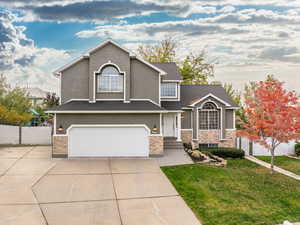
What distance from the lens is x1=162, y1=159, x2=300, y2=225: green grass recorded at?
705 cm

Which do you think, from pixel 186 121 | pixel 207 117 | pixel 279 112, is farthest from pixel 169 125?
pixel 279 112

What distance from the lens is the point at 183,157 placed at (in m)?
14.7

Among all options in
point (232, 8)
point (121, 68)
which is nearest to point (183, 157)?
point (121, 68)

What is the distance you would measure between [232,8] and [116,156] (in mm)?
16944

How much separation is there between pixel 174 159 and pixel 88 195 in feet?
22.4

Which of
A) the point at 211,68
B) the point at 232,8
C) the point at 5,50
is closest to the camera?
the point at 232,8

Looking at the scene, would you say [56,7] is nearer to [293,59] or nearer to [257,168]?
[257,168]

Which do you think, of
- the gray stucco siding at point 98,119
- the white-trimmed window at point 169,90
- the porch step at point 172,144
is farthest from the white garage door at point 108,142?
the white-trimmed window at point 169,90

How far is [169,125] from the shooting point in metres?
19.0

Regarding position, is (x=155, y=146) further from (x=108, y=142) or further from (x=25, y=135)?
(x=25, y=135)

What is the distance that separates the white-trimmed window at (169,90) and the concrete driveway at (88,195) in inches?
327

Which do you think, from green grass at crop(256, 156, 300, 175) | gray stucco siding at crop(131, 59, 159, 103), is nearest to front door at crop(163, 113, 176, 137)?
gray stucco siding at crop(131, 59, 159, 103)

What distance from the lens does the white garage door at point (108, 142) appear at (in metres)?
14.3

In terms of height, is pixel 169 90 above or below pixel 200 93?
above
